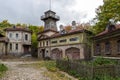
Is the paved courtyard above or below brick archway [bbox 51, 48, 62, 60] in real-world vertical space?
below

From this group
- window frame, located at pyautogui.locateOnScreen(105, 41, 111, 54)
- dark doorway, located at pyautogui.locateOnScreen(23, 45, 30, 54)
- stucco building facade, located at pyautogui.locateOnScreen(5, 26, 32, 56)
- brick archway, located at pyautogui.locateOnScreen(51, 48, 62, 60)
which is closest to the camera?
window frame, located at pyautogui.locateOnScreen(105, 41, 111, 54)

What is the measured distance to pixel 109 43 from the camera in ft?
74.8

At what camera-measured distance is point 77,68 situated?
1471cm

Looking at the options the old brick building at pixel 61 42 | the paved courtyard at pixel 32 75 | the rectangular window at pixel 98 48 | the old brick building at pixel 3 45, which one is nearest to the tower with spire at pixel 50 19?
the old brick building at pixel 61 42

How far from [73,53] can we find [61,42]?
201 inches

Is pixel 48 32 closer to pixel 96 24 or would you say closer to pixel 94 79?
pixel 96 24

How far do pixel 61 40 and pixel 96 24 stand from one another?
1025cm

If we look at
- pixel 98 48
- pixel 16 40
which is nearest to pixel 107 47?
pixel 98 48

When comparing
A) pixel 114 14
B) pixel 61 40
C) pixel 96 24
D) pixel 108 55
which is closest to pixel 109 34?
pixel 108 55

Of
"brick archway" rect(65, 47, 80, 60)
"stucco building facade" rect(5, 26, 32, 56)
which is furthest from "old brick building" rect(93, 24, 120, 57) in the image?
"stucco building facade" rect(5, 26, 32, 56)

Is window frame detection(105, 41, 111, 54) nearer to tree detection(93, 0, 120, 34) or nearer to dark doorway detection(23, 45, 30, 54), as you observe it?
tree detection(93, 0, 120, 34)

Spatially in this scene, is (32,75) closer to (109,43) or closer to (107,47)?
(109,43)

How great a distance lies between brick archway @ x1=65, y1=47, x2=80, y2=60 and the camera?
34750mm

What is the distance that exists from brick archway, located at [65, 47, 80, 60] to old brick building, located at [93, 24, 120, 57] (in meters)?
7.91
